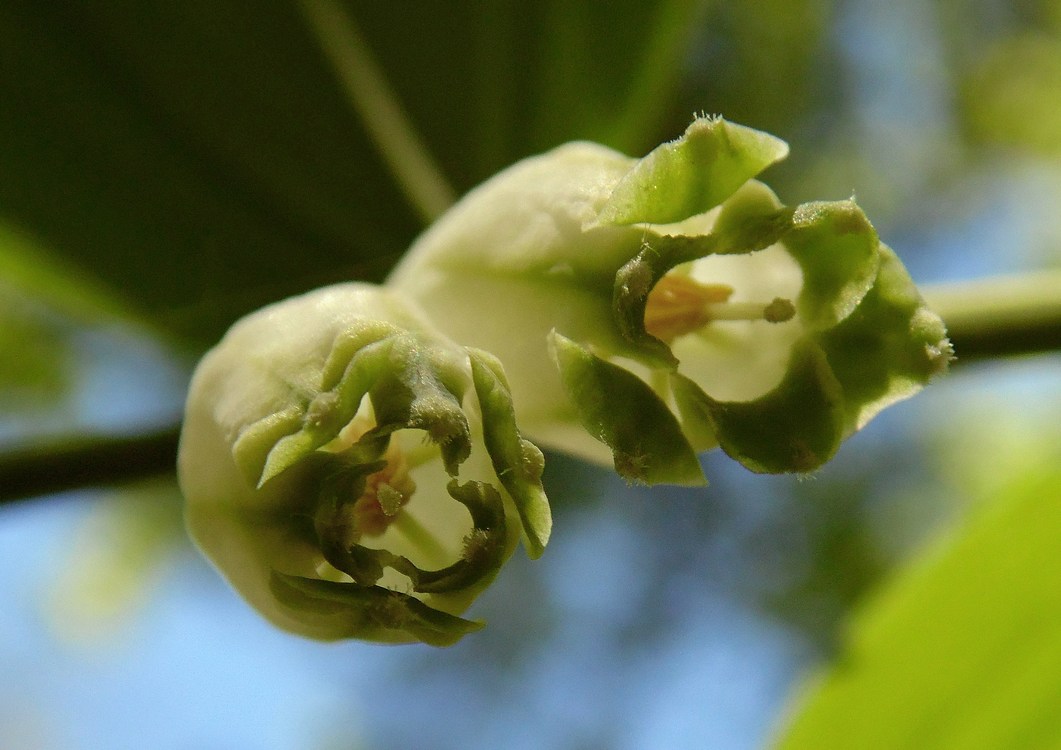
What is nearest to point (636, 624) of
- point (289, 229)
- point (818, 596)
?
point (818, 596)

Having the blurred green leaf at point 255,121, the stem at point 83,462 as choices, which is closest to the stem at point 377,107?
the blurred green leaf at point 255,121

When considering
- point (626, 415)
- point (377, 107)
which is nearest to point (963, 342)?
point (626, 415)

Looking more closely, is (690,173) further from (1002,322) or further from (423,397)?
(1002,322)

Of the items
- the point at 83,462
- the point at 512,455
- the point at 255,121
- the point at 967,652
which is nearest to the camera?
the point at 512,455

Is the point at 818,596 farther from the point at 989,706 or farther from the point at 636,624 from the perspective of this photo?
the point at 989,706

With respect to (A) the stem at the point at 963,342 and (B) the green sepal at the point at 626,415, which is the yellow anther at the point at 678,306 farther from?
(A) the stem at the point at 963,342

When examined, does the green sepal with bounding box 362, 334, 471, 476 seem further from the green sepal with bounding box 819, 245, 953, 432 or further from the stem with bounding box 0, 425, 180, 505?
the stem with bounding box 0, 425, 180, 505
